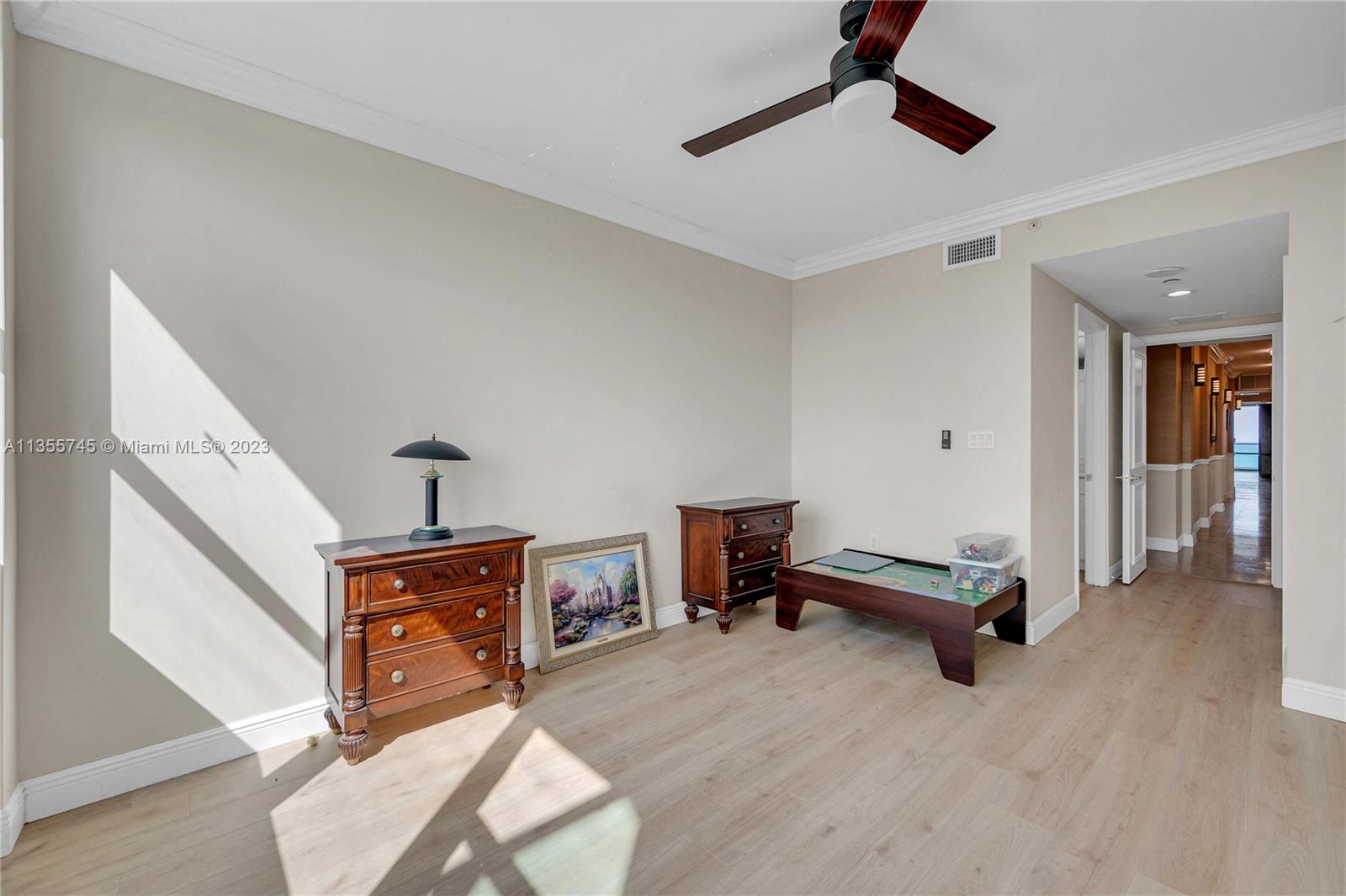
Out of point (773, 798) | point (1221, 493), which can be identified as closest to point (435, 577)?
point (773, 798)

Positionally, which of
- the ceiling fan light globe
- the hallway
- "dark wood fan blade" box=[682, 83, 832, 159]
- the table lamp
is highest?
"dark wood fan blade" box=[682, 83, 832, 159]

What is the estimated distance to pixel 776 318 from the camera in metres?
4.74

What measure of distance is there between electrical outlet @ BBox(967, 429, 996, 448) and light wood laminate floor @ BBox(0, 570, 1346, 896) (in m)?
1.38

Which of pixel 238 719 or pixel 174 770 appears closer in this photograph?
pixel 174 770

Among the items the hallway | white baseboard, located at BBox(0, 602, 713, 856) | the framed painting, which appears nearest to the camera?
white baseboard, located at BBox(0, 602, 713, 856)

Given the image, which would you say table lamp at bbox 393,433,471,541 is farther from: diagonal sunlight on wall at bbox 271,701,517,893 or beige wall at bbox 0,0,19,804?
beige wall at bbox 0,0,19,804

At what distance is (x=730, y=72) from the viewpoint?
91.9 inches

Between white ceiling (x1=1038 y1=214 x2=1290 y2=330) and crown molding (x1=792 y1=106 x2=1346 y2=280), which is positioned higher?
crown molding (x1=792 y1=106 x2=1346 y2=280)

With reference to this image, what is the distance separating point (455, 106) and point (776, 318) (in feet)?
9.39

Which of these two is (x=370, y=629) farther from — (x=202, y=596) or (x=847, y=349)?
(x=847, y=349)

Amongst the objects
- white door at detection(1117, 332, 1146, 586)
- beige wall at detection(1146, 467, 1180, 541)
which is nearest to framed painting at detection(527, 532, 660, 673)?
white door at detection(1117, 332, 1146, 586)

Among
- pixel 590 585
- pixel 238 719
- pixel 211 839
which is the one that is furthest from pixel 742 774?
pixel 238 719

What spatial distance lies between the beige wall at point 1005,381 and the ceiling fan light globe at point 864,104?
217 centimetres

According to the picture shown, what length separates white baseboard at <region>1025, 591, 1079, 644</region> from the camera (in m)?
3.54
